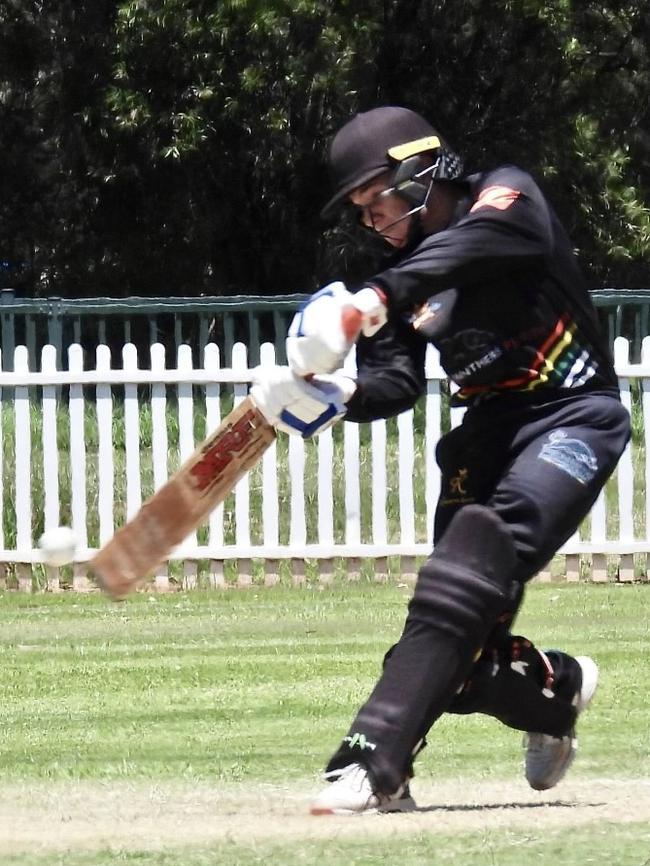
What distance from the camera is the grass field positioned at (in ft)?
12.6

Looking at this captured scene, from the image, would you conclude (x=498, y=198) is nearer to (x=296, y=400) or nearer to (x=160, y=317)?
(x=296, y=400)

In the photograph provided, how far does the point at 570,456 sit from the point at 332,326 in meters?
0.69

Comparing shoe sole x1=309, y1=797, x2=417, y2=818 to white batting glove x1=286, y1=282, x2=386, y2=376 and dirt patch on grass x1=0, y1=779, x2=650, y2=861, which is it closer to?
dirt patch on grass x1=0, y1=779, x2=650, y2=861

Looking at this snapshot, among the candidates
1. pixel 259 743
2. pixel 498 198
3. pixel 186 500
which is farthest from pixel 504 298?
pixel 259 743

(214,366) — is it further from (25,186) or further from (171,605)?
(25,186)

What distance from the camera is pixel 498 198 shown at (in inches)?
168

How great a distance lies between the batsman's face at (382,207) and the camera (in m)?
4.42

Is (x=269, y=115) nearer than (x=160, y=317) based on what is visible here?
No

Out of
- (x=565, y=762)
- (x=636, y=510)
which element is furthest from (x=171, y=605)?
(x=565, y=762)

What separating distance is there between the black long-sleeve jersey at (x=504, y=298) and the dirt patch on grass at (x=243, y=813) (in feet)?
3.36

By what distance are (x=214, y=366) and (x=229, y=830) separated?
283 inches

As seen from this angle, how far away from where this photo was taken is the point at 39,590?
11367 mm

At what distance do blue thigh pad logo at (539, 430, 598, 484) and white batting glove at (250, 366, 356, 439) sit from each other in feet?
1.70

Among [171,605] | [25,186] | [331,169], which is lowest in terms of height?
[171,605]
